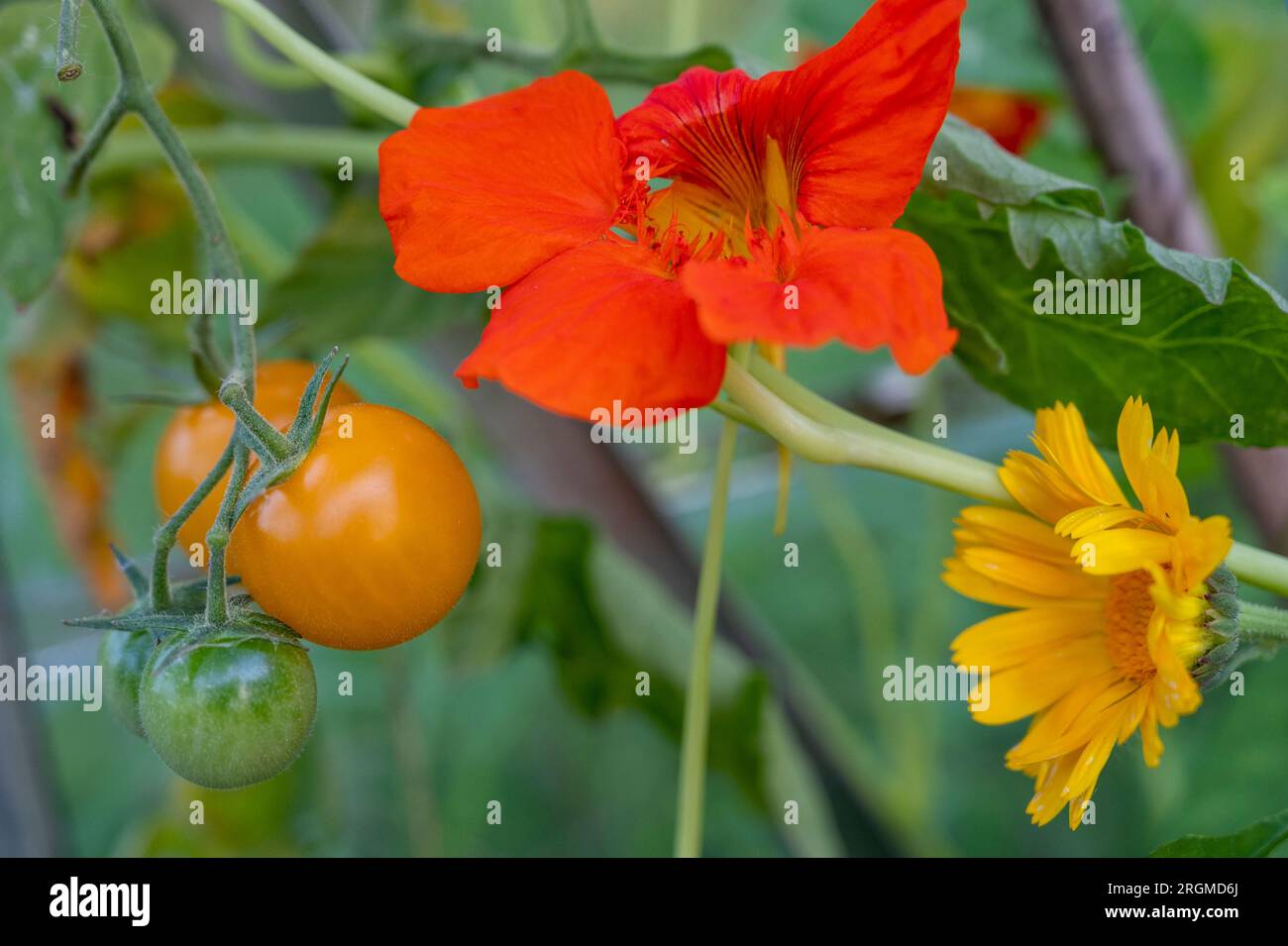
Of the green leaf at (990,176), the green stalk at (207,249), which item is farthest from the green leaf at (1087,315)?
the green stalk at (207,249)

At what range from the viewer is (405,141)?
1.08 ft

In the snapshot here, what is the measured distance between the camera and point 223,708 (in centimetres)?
32

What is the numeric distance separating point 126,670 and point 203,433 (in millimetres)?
78

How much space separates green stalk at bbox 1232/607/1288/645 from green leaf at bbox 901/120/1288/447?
7 cm

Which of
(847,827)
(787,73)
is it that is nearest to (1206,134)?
(847,827)

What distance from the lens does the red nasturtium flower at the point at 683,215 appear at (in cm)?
29

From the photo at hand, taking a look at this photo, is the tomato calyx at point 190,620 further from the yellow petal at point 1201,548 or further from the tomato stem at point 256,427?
the yellow petal at point 1201,548

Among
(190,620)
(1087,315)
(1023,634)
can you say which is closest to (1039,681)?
(1023,634)

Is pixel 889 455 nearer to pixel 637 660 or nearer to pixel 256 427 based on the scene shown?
pixel 256 427

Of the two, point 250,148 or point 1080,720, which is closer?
point 1080,720

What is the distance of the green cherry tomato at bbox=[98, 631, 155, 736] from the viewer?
358mm

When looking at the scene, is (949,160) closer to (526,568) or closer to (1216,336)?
(1216,336)

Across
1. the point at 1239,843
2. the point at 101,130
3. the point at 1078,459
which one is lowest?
the point at 1239,843
